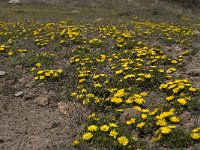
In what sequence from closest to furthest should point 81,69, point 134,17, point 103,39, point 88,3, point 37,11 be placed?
point 81,69 < point 103,39 < point 134,17 < point 37,11 < point 88,3

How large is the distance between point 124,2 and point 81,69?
19.3 m

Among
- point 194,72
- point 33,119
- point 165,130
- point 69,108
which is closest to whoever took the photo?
point 165,130

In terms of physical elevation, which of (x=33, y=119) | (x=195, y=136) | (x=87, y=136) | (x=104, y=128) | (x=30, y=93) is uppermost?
(x=195, y=136)

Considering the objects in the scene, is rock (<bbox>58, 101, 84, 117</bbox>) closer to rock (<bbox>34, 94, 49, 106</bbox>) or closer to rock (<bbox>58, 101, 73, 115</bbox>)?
rock (<bbox>58, 101, 73, 115</bbox>)

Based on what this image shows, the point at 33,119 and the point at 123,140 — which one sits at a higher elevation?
the point at 123,140

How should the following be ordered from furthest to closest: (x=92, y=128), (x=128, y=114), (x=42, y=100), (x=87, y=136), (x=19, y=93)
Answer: (x=19, y=93)
(x=42, y=100)
(x=128, y=114)
(x=92, y=128)
(x=87, y=136)

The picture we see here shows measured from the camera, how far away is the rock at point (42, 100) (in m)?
9.68

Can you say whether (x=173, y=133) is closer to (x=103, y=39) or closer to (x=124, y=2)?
(x=103, y=39)

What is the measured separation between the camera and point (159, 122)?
7645 millimetres

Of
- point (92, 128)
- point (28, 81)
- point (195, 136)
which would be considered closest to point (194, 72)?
point (195, 136)

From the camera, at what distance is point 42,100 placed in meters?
9.77

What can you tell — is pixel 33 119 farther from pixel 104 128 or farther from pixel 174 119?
pixel 174 119

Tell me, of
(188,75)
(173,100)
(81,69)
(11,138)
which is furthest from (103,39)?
(11,138)

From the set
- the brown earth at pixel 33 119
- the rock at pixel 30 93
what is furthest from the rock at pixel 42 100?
the rock at pixel 30 93
